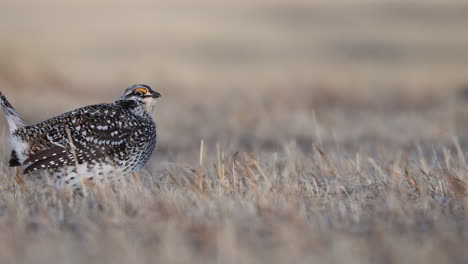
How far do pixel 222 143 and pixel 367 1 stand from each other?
26566 millimetres

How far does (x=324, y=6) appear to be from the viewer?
111ft

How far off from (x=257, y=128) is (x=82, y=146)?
15.6ft

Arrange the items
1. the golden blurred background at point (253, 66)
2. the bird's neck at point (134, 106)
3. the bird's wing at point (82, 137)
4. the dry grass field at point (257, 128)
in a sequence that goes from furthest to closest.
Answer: the golden blurred background at point (253, 66)
the bird's neck at point (134, 106)
the bird's wing at point (82, 137)
the dry grass field at point (257, 128)

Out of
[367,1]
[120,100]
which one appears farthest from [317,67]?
[367,1]

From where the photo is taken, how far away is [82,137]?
6328 millimetres

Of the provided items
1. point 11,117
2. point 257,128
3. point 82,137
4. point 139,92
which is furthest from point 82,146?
point 257,128

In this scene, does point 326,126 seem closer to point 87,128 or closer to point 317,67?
point 87,128

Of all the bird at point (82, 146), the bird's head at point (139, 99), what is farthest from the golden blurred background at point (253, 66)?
the bird at point (82, 146)

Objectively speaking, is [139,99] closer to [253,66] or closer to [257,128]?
[257,128]

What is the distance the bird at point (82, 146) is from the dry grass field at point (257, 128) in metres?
0.22

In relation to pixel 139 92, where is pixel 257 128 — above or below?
below

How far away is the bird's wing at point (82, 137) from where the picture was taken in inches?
242

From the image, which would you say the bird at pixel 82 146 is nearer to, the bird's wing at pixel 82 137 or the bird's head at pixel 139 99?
the bird's wing at pixel 82 137

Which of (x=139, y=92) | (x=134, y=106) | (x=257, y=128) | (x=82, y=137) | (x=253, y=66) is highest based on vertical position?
(x=139, y=92)
